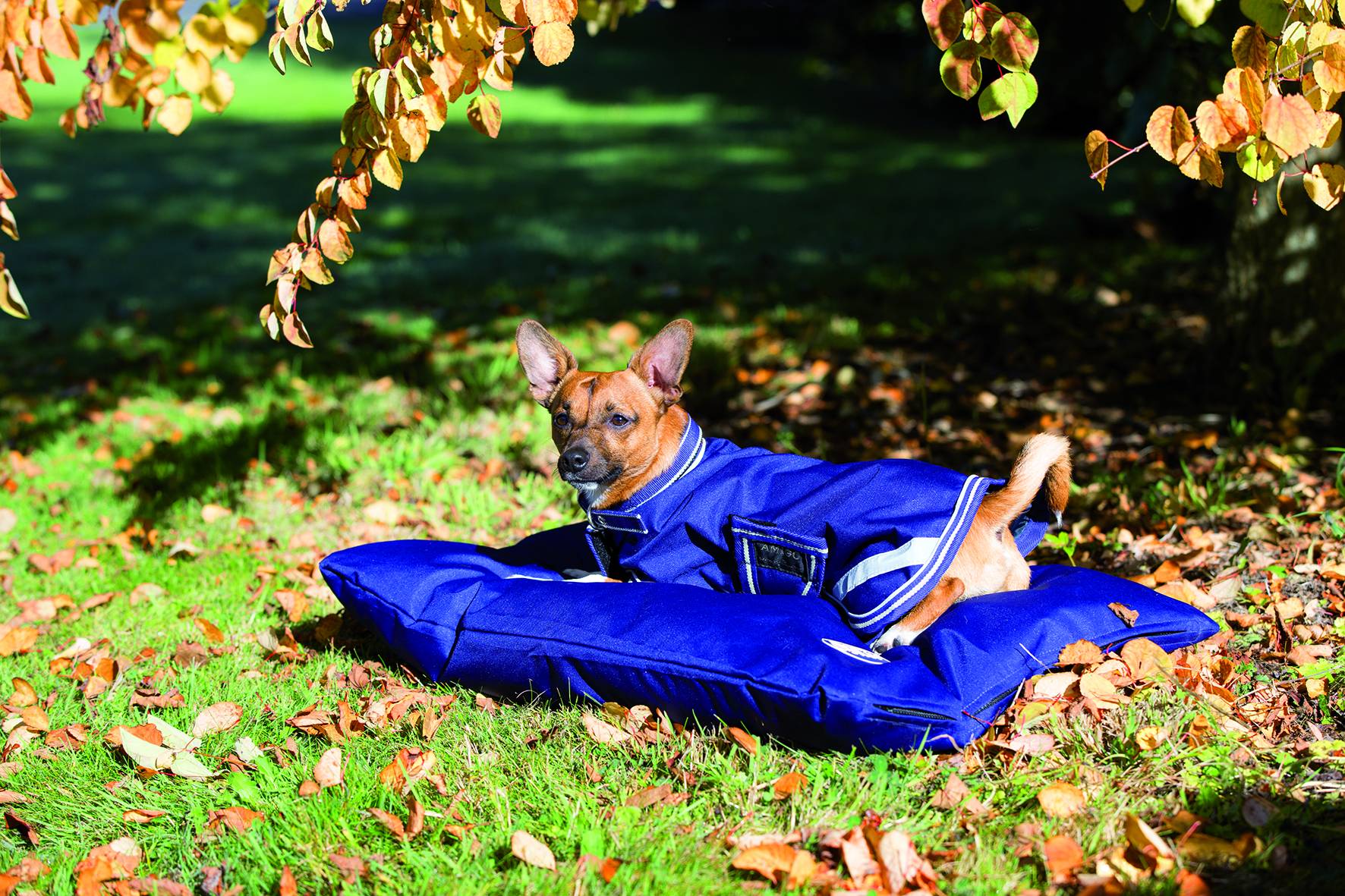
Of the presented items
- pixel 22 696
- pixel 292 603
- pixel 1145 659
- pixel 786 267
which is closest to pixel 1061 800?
pixel 1145 659

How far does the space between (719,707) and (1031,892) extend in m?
0.86

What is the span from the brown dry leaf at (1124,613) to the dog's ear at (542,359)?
6.05ft

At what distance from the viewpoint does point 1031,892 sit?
2186 millimetres

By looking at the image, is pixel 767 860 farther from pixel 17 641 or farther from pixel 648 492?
pixel 17 641

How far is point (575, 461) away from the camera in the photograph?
3.26 meters

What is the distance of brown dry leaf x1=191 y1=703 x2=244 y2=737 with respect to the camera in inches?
117

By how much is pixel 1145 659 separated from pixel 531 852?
5.51ft

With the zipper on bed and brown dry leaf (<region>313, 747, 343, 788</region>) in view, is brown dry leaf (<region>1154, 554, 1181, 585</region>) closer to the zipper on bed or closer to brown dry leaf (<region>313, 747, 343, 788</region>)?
the zipper on bed

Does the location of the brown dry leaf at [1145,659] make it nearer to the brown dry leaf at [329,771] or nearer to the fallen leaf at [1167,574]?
the fallen leaf at [1167,574]

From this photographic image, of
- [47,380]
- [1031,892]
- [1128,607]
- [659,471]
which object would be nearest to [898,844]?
[1031,892]

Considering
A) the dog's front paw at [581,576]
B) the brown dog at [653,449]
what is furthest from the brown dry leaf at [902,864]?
the dog's front paw at [581,576]

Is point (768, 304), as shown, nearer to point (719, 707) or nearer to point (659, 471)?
point (659, 471)

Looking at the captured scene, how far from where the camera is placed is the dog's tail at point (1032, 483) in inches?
117

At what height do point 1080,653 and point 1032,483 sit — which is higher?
point 1032,483
